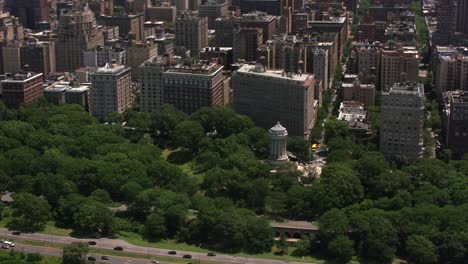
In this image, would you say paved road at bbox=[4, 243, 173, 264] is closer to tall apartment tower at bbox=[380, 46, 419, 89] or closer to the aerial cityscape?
the aerial cityscape

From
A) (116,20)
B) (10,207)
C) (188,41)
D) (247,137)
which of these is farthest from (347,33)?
(10,207)

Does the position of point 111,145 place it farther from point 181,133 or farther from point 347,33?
point 347,33

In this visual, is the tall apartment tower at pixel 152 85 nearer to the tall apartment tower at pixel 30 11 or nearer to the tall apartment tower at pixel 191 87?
the tall apartment tower at pixel 191 87

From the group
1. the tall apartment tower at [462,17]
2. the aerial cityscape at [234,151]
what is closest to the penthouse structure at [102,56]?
the aerial cityscape at [234,151]

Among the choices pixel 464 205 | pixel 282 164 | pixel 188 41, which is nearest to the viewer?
pixel 464 205

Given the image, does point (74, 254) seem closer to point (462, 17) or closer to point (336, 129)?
point (336, 129)
